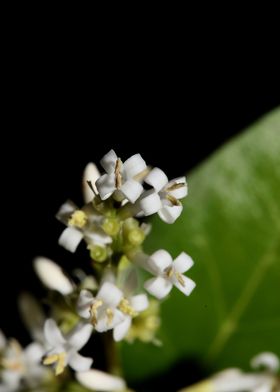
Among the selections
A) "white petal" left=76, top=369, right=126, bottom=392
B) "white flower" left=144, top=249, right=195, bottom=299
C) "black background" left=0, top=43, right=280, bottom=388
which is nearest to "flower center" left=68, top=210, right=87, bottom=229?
"white flower" left=144, top=249, right=195, bottom=299

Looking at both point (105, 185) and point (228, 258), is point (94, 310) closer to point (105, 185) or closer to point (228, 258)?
point (105, 185)

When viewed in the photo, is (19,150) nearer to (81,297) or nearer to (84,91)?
(84,91)

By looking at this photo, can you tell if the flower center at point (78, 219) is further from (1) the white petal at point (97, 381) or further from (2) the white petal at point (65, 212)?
(1) the white petal at point (97, 381)

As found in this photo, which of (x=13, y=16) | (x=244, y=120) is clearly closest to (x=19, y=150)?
(x=13, y=16)

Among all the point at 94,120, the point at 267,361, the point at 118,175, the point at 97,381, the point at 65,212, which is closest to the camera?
the point at 118,175

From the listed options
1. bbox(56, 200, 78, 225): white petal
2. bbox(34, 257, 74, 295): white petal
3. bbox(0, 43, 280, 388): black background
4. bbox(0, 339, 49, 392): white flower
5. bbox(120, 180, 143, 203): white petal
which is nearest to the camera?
bbox(120, 180, 143, 203): white petal

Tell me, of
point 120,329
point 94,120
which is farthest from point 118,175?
point 94,120

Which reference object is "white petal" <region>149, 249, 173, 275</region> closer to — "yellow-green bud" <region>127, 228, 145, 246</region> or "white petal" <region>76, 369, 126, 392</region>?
"yellow-green bud" <region>127, 228, 145, 246</region>
